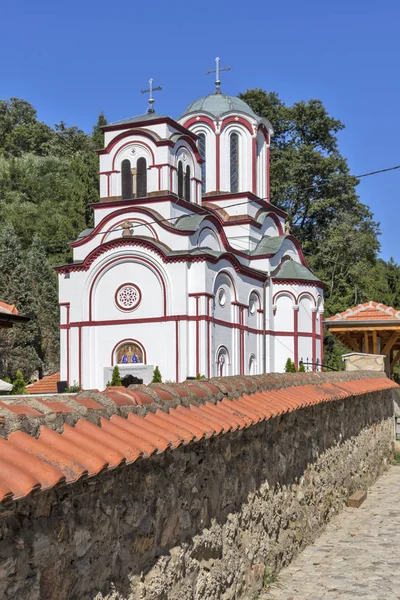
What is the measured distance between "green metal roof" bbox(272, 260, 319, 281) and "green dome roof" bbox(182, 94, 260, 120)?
22.4 feet

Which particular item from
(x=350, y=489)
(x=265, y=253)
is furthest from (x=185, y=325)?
(x=350, y=489)

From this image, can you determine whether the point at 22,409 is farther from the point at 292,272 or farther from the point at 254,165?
the point at 254,165

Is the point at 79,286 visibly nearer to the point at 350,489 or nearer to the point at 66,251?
the point at 66,251

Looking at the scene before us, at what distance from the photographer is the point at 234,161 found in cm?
3566

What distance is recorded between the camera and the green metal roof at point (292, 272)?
3381 cm

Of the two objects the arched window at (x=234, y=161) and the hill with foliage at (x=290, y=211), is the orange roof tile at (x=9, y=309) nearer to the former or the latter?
the arched window at (x=234, y=161)

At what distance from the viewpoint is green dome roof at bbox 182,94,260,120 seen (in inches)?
1412

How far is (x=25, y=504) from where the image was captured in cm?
313

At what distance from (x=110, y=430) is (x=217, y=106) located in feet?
111

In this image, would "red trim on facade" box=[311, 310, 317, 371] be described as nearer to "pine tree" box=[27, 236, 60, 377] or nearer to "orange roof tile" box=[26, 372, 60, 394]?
"orange roof tile" box=[26, 372, 60, 394]

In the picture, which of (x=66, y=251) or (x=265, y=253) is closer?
(x=265, y=253)

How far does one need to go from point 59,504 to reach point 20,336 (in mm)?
35315

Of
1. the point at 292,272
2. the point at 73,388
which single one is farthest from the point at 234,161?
the point at 73,388

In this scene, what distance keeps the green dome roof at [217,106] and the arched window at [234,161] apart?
122 centimetres
